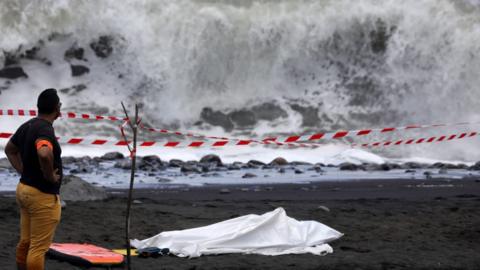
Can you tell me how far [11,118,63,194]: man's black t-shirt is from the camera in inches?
245

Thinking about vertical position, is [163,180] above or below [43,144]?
below

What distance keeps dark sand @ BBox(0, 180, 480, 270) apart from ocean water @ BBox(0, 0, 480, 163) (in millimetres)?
12156

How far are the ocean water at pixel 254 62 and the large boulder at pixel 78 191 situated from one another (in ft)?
44.3

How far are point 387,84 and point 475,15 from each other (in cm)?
391

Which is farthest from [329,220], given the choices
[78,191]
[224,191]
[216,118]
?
[216,118]

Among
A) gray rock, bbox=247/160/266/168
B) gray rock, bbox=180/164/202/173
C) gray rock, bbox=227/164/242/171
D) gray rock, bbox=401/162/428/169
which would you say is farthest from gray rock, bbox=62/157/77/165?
gray rock, bbox=401/162/428/169

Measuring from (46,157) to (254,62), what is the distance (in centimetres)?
2453

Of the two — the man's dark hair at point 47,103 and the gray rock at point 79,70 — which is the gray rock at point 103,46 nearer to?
the gray rock at point 79,70

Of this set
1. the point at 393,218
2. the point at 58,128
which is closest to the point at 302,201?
the point at 393,218

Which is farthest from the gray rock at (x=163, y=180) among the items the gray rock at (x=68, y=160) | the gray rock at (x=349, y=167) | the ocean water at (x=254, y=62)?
the ocean water at (x=254, y=62)

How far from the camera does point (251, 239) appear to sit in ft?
30.6

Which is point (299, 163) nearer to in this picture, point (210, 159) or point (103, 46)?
point (210, 159)

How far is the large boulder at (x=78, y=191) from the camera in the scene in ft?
42.5

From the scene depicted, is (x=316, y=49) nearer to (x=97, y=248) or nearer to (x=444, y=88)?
(x=444, y=88)
